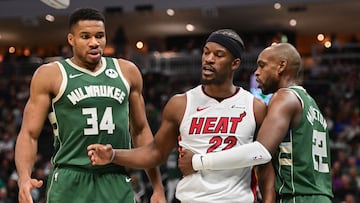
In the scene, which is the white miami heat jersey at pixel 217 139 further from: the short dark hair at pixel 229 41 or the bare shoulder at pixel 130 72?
the bare shoulder at pixel 130 72

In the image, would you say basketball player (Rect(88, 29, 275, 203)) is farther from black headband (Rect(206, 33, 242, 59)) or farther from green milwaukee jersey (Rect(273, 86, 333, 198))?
green milwaukee jersey (Rect(273, 86, 333, 198))

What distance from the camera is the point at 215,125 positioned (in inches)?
170

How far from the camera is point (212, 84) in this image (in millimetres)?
4434

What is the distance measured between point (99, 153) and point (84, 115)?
14.6 inches

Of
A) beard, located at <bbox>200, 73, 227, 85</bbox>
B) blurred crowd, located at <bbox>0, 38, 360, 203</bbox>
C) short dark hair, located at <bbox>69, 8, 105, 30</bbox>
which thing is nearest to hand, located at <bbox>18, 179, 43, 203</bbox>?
short dark hair, located at <bbox>69, 8, 105, 30</bbox>

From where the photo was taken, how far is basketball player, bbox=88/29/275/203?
14.1ft

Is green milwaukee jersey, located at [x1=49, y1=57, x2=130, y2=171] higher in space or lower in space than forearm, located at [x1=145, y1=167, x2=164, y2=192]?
higher

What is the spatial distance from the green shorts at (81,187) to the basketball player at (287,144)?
0.61 meters

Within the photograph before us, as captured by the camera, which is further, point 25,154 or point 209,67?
point 25,154

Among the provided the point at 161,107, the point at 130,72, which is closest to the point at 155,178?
the point at 130,72

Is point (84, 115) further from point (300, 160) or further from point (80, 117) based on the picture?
point (300, 160)

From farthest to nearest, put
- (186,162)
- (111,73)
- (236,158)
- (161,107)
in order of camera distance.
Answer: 1. (161,107)
2. (111,73)
3. (186,162)
4. (236,158)

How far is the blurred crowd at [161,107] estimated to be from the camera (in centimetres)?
1318

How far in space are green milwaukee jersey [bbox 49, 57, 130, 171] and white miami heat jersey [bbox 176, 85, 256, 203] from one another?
1.81 feet
